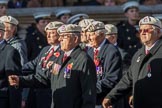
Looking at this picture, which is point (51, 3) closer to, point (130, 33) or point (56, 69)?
point (130, 33)

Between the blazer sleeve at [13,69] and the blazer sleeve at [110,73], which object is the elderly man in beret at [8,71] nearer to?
the blazer sleeve at [13,69]

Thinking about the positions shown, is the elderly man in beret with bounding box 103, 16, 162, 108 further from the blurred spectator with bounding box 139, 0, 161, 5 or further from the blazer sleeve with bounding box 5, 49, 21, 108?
the blurred spectator with bounding box 139, 0, 161, 5

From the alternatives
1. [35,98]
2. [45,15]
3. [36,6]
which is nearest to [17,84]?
[35,98]

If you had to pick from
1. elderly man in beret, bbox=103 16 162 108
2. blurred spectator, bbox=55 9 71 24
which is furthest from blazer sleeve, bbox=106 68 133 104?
blurred spectator, bbox=55 9 71 24

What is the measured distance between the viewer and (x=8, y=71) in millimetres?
12469

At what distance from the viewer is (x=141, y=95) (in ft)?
36.2

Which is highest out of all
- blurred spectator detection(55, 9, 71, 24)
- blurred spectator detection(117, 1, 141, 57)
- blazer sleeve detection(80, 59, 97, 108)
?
blazer sleeve detection(80, 59, 97, 108)

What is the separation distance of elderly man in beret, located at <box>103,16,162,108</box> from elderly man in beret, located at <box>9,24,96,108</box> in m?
0.54

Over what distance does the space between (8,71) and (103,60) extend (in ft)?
4.47

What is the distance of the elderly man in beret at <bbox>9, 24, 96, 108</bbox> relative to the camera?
428 inches

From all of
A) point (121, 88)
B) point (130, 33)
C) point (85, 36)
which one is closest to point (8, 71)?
point (85, 36)

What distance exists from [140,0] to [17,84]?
8279 mm

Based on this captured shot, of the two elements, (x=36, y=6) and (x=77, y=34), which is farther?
(x=36, y=6)

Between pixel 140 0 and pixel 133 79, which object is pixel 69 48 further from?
pixel 140 0
